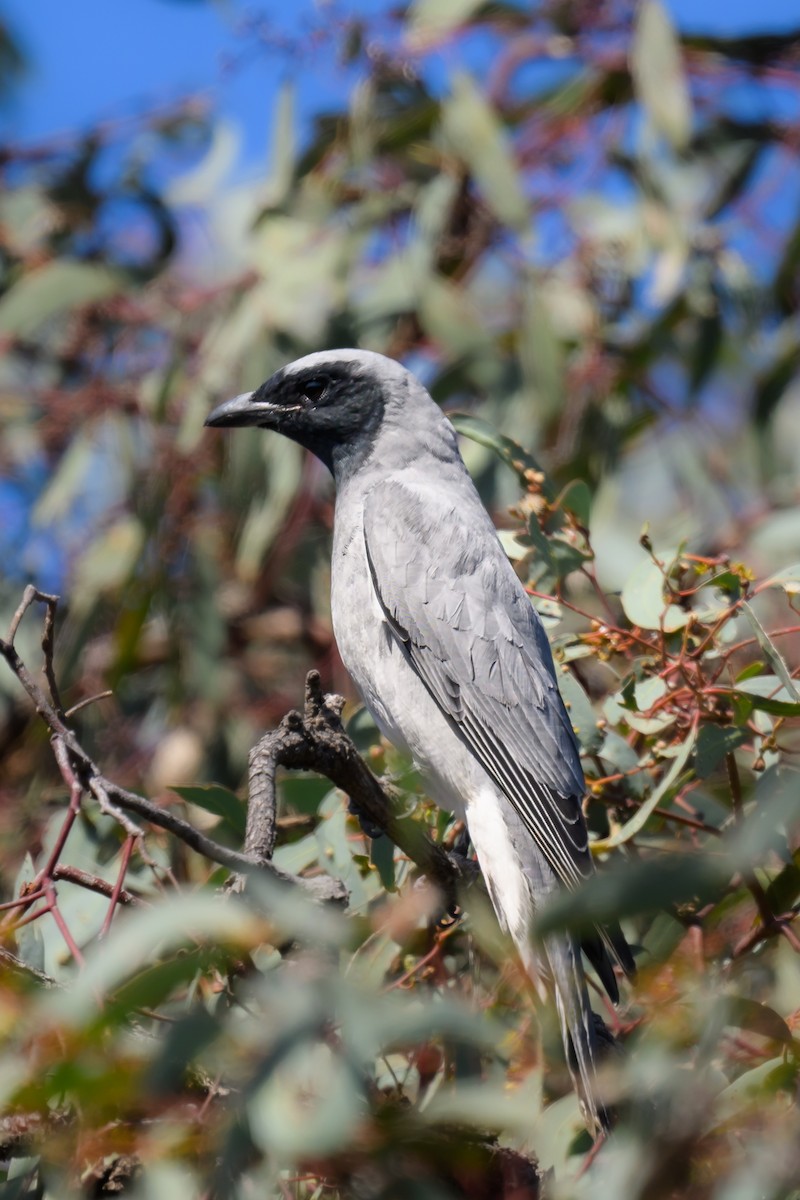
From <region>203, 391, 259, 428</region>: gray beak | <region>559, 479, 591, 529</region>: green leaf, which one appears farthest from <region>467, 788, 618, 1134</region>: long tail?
<region>203, 391, 259, 428</region>: gray beak

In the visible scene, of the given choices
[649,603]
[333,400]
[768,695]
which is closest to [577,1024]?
[768,695]

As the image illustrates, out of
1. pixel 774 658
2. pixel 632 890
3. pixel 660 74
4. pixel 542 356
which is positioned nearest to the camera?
pixel 632 890

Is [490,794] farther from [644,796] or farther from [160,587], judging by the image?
[160,587]

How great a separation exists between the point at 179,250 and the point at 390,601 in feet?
8.85

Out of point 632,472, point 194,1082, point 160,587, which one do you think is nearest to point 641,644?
point 194,1082

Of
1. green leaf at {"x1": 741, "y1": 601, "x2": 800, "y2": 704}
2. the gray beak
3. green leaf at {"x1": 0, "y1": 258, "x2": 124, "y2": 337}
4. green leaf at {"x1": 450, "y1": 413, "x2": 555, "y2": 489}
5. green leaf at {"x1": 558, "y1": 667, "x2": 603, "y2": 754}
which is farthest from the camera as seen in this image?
green leaf at {"x1": 0, "y1": 258, "x2": 124, "y2": 337}

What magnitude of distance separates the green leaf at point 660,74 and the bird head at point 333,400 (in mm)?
1338

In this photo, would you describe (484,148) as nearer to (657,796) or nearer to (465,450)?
(465,450)

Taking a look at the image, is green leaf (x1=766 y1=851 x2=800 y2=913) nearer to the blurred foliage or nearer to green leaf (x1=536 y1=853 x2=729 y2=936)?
the blurred foliage

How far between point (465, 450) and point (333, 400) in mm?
573

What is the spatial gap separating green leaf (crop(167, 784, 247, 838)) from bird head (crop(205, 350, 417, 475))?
1048 mm

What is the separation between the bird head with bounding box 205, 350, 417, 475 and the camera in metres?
3.34

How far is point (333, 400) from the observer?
336cm

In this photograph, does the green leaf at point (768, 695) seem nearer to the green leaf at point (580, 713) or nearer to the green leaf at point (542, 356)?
the green leaf at point (580, 713)
